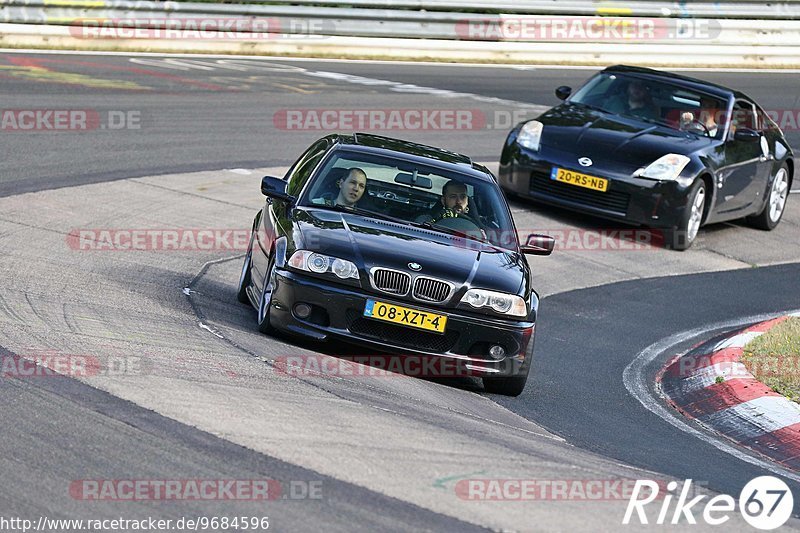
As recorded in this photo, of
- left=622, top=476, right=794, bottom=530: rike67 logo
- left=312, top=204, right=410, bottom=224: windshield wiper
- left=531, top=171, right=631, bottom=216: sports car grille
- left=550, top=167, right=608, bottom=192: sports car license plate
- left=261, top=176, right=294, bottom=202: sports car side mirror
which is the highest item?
left=261, top=176, right=294, bottom=202: sports car side mirror

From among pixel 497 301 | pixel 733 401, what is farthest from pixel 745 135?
pixel 497 301

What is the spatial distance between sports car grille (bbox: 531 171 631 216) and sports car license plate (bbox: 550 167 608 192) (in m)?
0.05

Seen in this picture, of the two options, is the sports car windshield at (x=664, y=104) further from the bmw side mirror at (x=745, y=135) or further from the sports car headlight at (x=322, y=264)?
Result: the sports car headlight at (x=322, y=264)

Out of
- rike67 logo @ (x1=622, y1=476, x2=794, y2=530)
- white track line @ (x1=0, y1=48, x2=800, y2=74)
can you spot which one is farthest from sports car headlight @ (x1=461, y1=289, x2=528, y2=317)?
white track line @ (x1=0, y1=48, x2=800, y2=74)

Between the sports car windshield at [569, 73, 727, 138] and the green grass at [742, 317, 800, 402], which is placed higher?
the sports car windshield at [569, 73, 727, 138]

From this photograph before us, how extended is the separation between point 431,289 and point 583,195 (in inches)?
246

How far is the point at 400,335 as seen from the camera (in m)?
7.80

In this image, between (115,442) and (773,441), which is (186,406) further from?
(773,441)

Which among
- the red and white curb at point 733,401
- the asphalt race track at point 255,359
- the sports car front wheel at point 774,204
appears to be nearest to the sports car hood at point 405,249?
the asphalt race track at point 255,359

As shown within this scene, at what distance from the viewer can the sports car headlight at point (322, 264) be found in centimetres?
778

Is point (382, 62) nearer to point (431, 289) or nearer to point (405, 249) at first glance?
point (405, 249)

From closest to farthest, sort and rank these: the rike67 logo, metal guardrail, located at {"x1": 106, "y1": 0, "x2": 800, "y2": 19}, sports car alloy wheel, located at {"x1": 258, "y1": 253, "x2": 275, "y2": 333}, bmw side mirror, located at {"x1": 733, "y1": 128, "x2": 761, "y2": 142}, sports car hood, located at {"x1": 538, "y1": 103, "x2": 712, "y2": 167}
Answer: the rike67 logo
sports car alloy wheel, located at {"x1": 258, "y1": 253, "x2": 275, "y2": 333}
sports car hood, located at {"x1": 538, "y1": 103, "x2": 712, "y2": 167}
bmw side mirror, located at {"x1": 733, "y1": 128, "x2": 761, "y2": 142}
metal guardrail, located at {"x1": 106, "y1": 0, "x2": 800, "y2": 19}

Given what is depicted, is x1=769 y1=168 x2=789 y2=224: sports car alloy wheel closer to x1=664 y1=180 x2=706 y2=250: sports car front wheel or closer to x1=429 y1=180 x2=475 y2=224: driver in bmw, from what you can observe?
x1=664 y1=180 x2=706 y2=250: sports car front wheel

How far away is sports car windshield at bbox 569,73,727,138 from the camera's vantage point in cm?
1466
